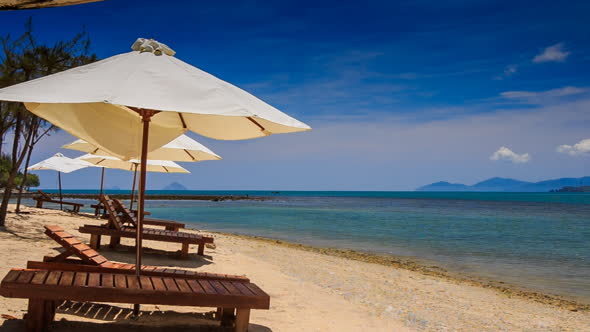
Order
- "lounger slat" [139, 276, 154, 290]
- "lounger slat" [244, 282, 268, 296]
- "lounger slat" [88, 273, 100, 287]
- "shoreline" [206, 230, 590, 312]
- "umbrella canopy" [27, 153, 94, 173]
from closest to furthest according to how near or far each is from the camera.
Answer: "lounger slat" [88, 273, 100, 287]
"lounger slat" [139, 276, 154, 290]
"lounger slat" [244, 282, 268, 296]
"shoreline" [206, 230, 590, 312]
"umbrella canopy" [27, 153, 94, 173]

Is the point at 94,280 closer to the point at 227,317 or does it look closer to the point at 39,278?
the point at 39,278

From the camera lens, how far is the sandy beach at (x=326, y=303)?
439cm

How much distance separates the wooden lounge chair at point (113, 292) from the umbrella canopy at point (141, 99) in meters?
1.42

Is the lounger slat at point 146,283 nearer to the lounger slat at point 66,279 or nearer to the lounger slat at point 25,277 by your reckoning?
the lounger slat at point 66,279

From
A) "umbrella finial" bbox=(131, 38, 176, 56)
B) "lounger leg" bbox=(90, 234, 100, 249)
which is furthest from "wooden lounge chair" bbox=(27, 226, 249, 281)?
"lounger leg" bbox=(90, 234, 100, 249)

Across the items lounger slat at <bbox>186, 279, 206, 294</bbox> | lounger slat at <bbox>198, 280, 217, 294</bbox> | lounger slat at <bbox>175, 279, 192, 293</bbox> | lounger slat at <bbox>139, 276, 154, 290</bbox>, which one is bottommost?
lounger slat at <bbox>198, 280, 217, 294</bbox>

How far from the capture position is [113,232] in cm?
828

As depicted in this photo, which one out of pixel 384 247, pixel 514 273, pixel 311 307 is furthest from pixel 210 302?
pixel 384 247

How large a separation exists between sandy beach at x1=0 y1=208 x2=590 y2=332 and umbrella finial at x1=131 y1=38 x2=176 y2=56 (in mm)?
2514

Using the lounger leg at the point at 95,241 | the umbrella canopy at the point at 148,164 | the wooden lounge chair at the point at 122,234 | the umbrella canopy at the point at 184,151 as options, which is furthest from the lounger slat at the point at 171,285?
the umbrella canopy at the point at 148,164

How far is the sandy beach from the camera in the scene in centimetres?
439

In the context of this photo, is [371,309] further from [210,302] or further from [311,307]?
[210,302]

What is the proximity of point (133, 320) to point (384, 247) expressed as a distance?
12.9 meters

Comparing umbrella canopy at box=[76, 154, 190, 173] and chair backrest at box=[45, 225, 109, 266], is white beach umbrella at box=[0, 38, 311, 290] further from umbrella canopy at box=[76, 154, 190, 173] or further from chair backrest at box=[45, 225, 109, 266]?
umbrella canopy at box=[76, 154, 190, 173]
